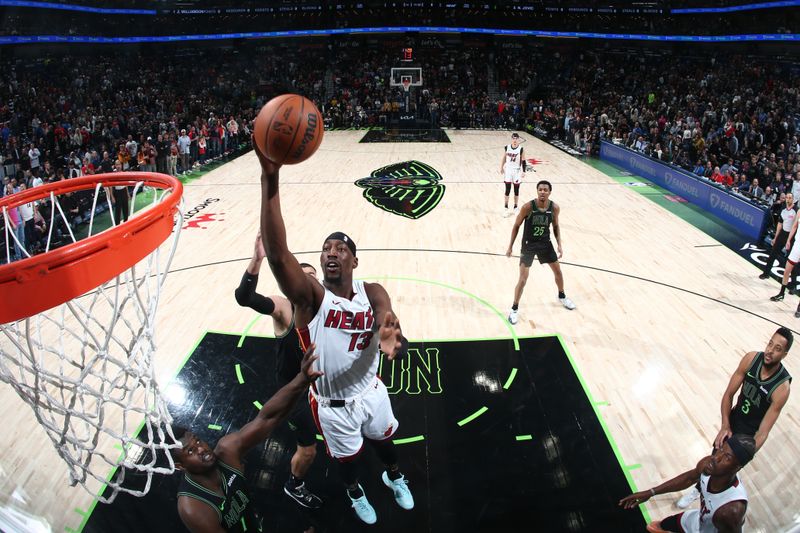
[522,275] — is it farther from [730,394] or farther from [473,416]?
[730,394]

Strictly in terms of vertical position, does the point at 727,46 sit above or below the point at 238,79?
above

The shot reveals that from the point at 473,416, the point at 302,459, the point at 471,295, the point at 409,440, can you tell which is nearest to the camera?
the point at 302,459

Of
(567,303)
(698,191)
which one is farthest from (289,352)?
(698,191)

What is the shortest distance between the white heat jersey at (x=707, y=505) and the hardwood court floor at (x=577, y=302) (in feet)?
1.39

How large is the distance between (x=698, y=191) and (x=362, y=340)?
458 inches

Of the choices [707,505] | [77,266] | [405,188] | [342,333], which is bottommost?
[405,188]

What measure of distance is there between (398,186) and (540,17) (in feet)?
74.8

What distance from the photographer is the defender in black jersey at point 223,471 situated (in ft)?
8.16

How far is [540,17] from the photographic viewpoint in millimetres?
30578

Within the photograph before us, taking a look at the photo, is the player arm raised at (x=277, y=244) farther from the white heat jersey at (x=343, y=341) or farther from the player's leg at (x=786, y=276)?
the player's leg at (x=786, y=276)

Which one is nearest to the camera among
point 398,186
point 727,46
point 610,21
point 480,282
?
point 480,282

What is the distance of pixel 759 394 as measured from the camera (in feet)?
12.4

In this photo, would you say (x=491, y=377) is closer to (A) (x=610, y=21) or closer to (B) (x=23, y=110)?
(B) (x=23, y=110)

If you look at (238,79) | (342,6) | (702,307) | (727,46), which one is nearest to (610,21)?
(727,46)
